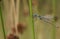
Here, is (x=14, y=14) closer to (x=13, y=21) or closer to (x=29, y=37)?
(x=13, y=21)

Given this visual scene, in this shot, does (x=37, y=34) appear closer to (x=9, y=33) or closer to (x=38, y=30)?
(x=38, y=30)

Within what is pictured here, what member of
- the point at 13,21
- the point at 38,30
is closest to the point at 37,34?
the point at 38,30

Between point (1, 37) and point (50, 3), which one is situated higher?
point (50, 3)

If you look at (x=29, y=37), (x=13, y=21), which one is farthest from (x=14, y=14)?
(x=29, y=37)

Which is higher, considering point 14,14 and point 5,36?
point 14,14

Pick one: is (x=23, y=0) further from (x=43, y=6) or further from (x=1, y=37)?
(x=1, y=37)

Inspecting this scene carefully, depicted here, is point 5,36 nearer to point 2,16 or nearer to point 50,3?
point 2,16
